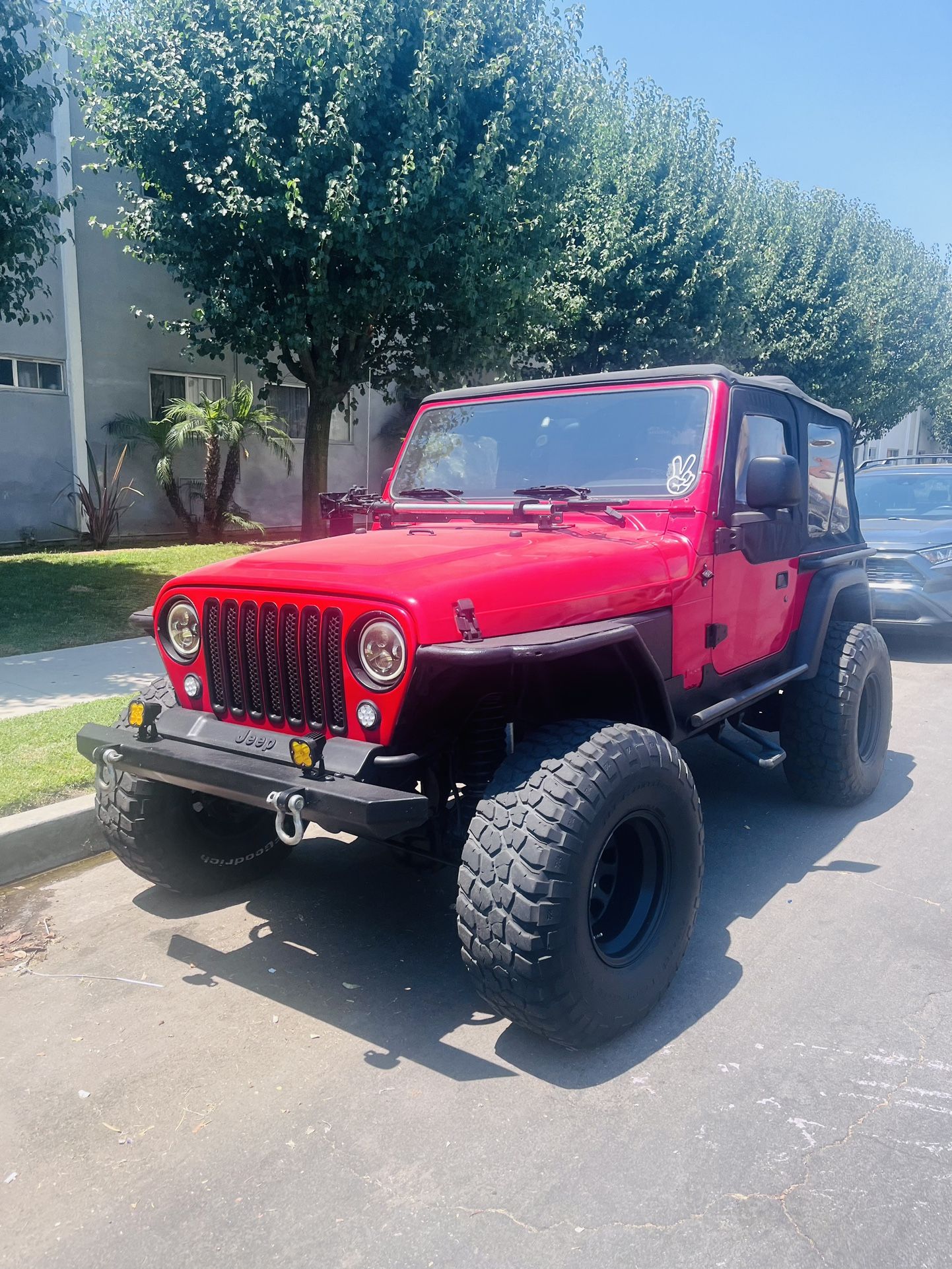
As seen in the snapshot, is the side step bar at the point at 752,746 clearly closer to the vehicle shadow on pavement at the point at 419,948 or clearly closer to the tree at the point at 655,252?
the vehicle shadow on pavement at the point at 419,948

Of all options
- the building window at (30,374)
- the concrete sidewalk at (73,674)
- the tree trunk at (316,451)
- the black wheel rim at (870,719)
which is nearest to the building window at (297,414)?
the building window at (30,374)

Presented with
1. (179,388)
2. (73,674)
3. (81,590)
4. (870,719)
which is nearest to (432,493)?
(870,719)

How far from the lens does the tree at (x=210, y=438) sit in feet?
46.4

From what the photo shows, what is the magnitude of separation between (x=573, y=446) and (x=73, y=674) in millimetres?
4633

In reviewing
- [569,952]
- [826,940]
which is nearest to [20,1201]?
[569,952]

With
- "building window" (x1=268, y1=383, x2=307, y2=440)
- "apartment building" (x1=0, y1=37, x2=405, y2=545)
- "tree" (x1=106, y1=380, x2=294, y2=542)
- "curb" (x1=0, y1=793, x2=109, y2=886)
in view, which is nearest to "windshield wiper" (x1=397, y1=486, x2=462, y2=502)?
"curb" (x1=0, y1=793, x2=109, y2=886)

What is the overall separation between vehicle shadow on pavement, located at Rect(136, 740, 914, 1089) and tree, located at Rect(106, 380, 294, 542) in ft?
34.8

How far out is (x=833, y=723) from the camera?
491 centimetres

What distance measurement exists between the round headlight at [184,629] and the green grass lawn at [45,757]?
1630 millimetres

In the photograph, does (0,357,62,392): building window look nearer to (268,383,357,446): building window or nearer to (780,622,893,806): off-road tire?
(268,383,357,446): building window

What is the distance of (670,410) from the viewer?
420cm

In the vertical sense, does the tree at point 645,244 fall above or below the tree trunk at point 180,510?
above

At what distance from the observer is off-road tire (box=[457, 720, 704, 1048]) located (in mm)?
2793

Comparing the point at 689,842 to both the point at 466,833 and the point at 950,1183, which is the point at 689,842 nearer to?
the point at 466,833
